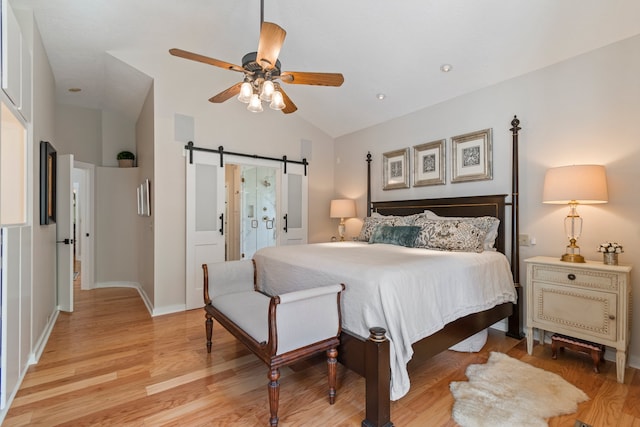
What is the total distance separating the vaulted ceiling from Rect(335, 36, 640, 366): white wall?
11 cm

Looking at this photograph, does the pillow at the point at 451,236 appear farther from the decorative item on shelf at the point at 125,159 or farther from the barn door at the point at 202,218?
the decorative item on shelf at the point at 125,159

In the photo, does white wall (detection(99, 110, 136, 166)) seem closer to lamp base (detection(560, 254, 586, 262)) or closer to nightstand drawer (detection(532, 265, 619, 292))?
nightstand drawer (detection(532, 265, 619, 292))

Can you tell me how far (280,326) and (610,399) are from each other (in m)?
2.20

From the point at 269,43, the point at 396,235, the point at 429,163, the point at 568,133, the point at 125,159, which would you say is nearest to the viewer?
the point at 269,43

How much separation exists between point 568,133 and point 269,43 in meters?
2.73

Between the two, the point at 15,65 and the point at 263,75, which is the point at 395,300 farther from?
the point at 15,65

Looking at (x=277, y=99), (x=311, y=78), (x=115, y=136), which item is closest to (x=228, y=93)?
(x=277, y=99)

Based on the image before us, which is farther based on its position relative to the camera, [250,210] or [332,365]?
[250,210]

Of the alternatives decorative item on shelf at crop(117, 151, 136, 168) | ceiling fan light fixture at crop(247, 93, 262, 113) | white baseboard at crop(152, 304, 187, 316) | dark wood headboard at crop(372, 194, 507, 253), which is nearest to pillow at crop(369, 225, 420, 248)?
dark wood headboard at crop(372, 194, 507, 253)

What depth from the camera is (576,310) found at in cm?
239

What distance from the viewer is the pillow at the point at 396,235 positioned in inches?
129

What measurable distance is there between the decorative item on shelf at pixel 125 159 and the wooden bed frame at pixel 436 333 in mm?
4188

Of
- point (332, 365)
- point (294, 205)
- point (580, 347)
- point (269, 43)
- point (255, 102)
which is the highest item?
point (269, 43)

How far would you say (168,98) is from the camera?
3764 mm
